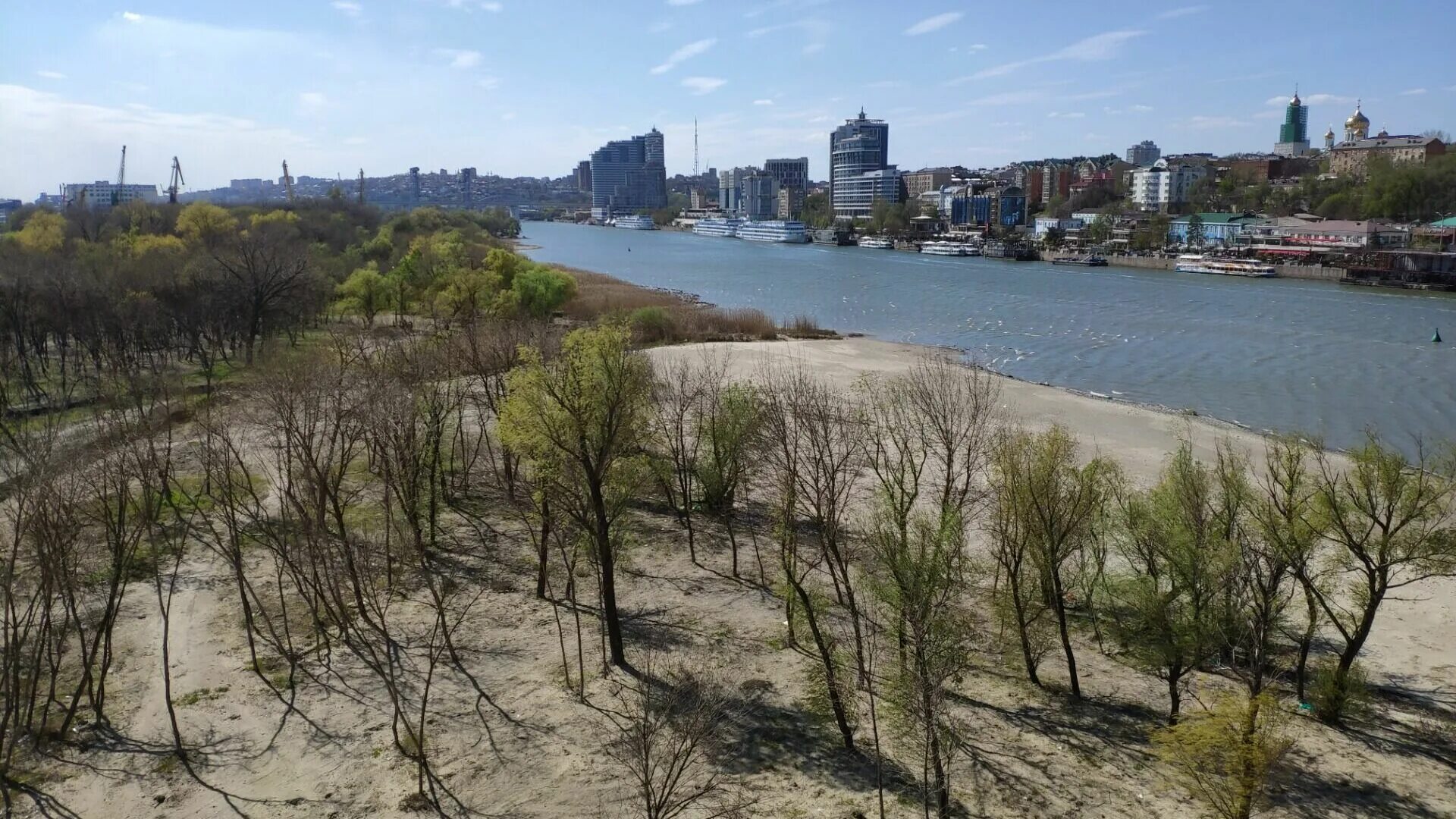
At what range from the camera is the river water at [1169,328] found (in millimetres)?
36531

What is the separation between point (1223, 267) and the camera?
8631 centimetres

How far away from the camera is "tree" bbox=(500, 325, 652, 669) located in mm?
13664

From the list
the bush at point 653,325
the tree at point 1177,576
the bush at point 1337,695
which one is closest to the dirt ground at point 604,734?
the bush at point 1337,695

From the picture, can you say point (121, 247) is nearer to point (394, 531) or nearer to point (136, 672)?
point (394, 531)

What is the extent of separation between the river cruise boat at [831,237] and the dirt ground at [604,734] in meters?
135

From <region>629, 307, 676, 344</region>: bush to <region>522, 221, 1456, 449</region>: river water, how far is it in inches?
483

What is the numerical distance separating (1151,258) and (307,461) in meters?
97.7

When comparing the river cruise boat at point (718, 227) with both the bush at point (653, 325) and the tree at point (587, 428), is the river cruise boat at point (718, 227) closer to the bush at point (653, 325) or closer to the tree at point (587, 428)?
the bush at point (653, 325)

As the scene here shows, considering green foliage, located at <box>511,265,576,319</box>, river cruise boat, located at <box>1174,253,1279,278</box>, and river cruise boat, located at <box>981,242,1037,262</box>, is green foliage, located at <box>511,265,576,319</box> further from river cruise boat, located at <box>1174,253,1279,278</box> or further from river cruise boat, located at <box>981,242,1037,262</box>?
river cruise boat, located at <box>981,242,1037,262</box>

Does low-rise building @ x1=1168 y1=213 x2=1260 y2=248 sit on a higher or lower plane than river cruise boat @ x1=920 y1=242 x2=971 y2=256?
higher

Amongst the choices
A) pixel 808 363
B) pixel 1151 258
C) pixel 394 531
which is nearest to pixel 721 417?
pixel 394 531

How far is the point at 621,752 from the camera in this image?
1155 cm

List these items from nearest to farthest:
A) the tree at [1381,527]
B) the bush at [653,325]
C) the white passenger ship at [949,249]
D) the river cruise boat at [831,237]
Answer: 1. the tree at [1381,527]
2. the bush at [653,325]
3. the white passenger ship at [949,249]
4. the river cruise boat at [831,237]

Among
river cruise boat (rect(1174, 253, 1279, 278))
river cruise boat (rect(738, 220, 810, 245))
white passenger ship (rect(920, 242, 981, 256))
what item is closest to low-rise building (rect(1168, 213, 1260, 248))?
river cruise boat (rect(1174, 253, 1279, 278))
